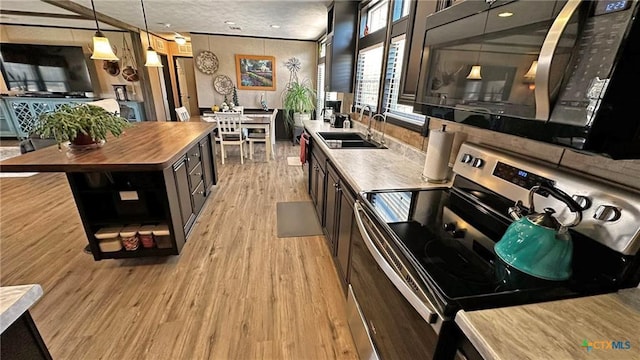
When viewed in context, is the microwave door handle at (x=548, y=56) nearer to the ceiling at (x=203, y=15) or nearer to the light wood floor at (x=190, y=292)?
the light wood floor at (x=190, y=292)

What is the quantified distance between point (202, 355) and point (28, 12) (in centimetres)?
677

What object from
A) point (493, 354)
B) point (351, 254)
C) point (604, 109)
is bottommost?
point (351, 254)

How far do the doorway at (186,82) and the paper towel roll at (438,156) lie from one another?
8.95 meters

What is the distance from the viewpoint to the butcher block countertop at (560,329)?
1.75 ft

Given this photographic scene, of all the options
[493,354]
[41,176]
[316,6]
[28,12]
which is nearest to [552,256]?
[493,354]

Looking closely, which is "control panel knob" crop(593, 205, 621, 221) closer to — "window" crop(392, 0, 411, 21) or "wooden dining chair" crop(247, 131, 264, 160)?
"window" crop(392, 0, 411, 21)

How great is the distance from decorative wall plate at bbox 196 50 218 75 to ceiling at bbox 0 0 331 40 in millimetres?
495

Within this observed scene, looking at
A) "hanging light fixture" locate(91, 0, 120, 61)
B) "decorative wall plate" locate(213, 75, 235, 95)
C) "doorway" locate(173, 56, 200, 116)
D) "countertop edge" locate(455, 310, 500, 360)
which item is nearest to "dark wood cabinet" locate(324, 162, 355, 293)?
"countertop edge" locate(455, 310, 500, 360)

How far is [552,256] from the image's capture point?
0.71m

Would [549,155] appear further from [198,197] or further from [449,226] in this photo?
[198,197]

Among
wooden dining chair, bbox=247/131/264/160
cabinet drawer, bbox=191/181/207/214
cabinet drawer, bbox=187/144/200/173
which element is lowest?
cabinet drawer, bbox=191/181/207/214

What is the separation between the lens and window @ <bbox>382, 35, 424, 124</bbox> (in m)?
2.28

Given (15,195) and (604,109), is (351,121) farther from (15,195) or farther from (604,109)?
(15,195)

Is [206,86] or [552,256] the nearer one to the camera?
[552,256]
